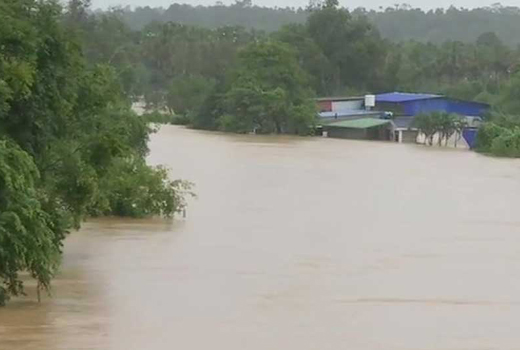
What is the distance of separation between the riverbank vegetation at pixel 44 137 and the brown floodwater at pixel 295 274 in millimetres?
808

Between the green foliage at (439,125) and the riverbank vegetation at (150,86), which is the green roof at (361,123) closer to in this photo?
the riverbank vegetation at (150,86)

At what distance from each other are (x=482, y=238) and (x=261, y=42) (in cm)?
3506

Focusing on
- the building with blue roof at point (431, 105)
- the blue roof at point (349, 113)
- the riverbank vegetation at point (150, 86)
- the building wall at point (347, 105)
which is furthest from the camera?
the building wall at point (347, 105)

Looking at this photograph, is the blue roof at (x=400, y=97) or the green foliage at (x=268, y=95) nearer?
the green foliage at (x=268, y=95)

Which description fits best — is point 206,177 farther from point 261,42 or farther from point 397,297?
point 261,42

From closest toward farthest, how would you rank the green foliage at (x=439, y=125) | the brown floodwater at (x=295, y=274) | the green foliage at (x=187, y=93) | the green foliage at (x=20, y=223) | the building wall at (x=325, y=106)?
the green foliage at (x=20, y=223) → the brown floodwater at (x=295, y=274) → the green foliage at (x=439, y=125) → the building wall at (x=325, y=106) → the green foliage at (x=187, y=93)

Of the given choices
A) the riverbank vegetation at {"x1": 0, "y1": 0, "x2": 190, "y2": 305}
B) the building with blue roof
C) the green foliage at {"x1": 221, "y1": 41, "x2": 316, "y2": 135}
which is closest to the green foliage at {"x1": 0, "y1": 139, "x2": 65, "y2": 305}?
the riverbank vegetation at {"x1": 0, "y1": 0, "x2": 190, "y2": 305}

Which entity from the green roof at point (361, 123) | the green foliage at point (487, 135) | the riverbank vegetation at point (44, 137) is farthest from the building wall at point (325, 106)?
the riverbank vegetation at point (44, 137)

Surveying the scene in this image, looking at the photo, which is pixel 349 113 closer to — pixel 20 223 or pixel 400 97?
pixel 400 97

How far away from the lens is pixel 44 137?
572 inches

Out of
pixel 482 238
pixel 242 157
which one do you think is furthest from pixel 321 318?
pixel 242 157

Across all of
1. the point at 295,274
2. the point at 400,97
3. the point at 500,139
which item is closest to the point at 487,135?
the point at 500,139

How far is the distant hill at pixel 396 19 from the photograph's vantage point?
4931 inches

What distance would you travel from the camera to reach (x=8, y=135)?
46.0 feet
